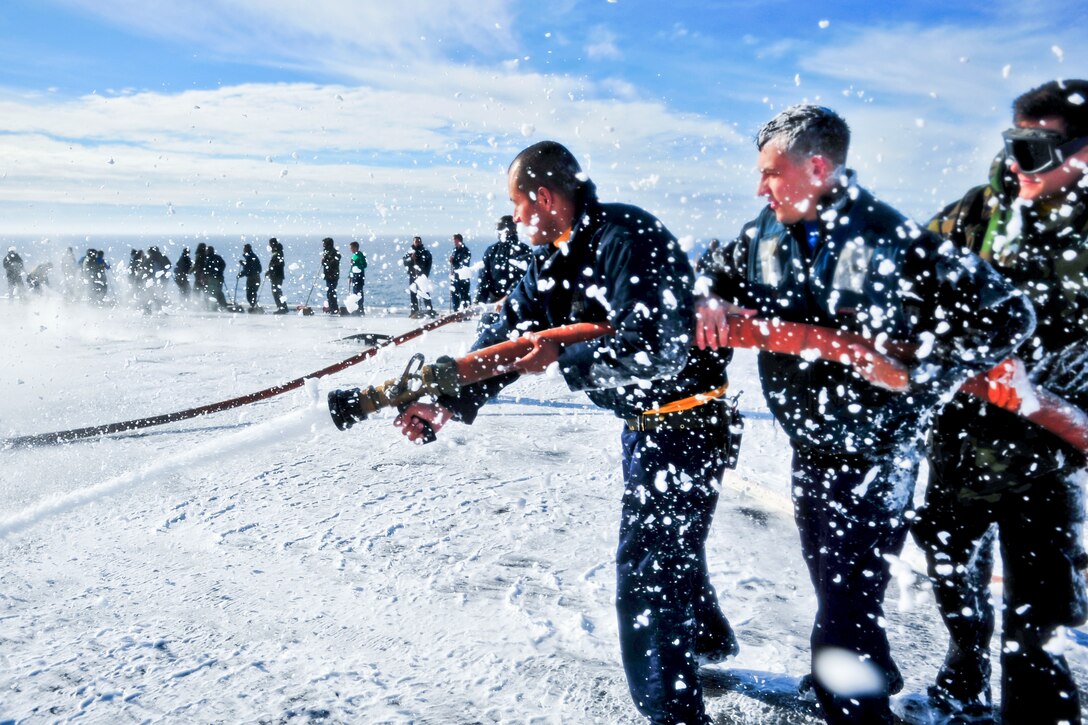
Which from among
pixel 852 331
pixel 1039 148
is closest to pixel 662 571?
pixel 852 331

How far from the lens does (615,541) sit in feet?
12.0

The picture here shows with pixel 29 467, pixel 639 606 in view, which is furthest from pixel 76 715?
pixel 29 467

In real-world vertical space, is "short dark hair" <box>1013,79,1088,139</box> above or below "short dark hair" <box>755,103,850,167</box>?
above

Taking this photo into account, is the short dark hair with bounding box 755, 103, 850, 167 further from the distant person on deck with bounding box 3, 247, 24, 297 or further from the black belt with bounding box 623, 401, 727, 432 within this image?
the distant person on deck with bounding box 3, 247, 24, 297

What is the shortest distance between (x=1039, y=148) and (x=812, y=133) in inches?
24.7

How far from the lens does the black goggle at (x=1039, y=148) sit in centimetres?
194

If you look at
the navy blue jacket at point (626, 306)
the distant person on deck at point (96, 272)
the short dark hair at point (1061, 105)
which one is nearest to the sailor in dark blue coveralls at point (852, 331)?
the navy blue jacket at point (626, 306)

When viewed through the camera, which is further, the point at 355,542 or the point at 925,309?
the point at 355,542

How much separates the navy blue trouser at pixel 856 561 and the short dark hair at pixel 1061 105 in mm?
1011

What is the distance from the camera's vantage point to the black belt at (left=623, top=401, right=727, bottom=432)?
2.24 meters

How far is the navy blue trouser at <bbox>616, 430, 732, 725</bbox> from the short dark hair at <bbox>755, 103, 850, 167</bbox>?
914 millimetres

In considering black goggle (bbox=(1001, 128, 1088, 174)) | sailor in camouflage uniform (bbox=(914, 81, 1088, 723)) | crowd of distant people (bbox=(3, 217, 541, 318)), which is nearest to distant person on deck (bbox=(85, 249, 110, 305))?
crowd of distant people (bbox=(3, 217, 541, 318))

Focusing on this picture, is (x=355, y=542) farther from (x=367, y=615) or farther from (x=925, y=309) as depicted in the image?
(x=925, y=309)

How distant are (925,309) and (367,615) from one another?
2.38 meters
